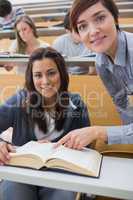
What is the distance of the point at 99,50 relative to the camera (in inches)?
38.4

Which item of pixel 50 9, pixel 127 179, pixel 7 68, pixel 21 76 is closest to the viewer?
pixel 127 179

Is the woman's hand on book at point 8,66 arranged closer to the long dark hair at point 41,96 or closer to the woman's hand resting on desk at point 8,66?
the woman's hand resting on desk at point 8,66

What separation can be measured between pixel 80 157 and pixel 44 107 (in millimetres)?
527

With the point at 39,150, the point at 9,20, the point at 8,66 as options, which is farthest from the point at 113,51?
the point at 9,20

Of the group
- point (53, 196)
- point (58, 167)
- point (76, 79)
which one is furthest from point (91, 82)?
point (58, 167)

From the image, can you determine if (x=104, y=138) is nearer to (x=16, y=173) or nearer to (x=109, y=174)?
(x=109, y=174)

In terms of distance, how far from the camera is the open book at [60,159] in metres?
0.79

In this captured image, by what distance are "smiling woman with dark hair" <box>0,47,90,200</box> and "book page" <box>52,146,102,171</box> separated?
34 cm

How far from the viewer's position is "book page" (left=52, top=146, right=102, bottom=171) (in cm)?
80

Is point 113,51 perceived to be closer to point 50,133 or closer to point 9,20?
point 50,133

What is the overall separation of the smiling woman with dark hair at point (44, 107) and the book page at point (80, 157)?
0.34m

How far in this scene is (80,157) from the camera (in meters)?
0.85

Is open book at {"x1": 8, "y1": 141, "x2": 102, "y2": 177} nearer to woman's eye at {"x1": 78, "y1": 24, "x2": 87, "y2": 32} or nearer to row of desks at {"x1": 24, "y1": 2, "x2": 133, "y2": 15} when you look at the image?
woman's eye at {"x1": 78, "y1": 24, "x2": 87, "y2": 32}

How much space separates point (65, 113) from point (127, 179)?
580mm
